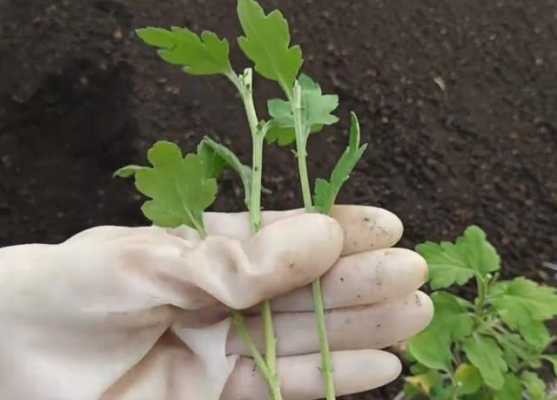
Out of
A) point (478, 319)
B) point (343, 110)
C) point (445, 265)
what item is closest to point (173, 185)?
point (445, 265)

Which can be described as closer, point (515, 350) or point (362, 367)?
point (362, 367)

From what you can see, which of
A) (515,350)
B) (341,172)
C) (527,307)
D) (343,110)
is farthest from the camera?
(343,110)

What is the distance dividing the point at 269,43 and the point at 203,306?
377 mm

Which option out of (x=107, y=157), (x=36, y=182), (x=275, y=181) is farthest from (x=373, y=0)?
(x=36, y=182)

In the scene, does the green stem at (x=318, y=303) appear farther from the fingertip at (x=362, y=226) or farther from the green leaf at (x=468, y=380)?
the green leaf at (x=468, y=380)

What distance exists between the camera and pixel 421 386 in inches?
70.5

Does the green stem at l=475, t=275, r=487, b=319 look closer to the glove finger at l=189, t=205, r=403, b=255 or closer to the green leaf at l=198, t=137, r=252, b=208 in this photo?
the glove finger at l=189, t=205, r=403, b=255

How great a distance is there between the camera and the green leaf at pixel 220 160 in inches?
47.4

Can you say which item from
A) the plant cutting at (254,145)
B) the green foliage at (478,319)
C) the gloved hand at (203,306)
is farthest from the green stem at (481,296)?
the plant cutting at (254,145)

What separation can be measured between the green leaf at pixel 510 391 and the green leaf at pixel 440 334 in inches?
4.7

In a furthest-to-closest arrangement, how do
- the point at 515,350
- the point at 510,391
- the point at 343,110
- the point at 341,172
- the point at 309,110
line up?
the point at 343,110, the point at 515,350, the point at 510,391, the point at 309,110, the point at 341,172

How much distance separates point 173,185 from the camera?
1.15 m

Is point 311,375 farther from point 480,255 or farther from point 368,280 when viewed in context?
point 480,255

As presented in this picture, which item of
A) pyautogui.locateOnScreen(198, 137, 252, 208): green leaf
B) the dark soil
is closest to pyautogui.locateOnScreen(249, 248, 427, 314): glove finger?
pyautogui.locateOnScreen(198, 137, 252, 208): green leaf
